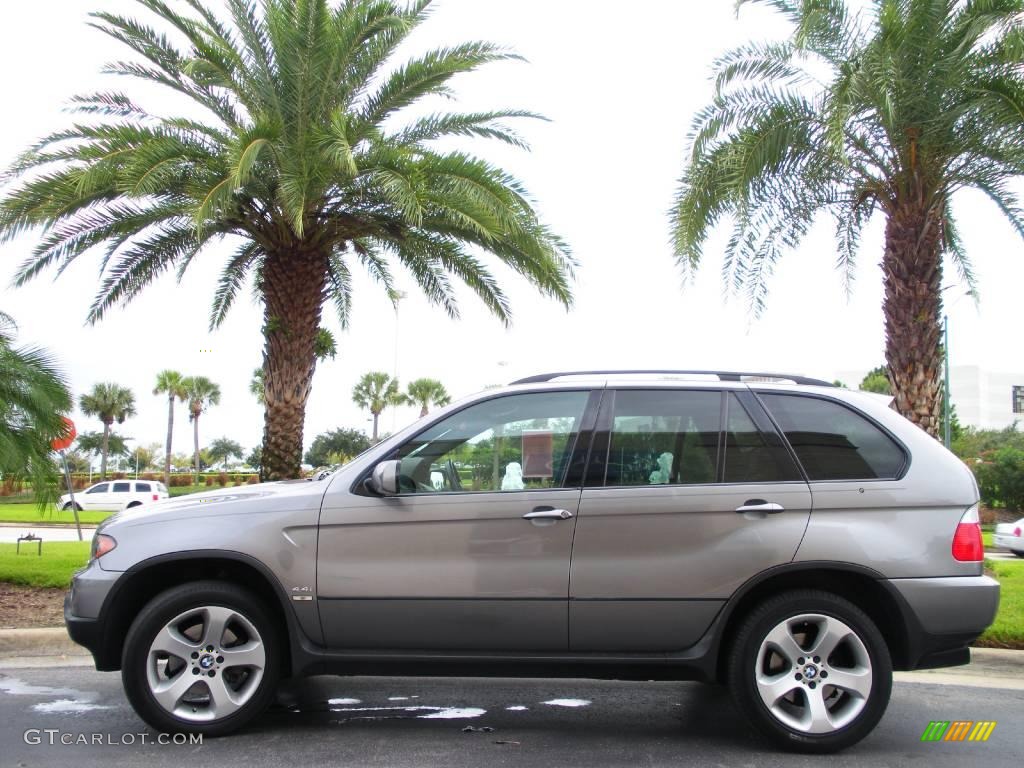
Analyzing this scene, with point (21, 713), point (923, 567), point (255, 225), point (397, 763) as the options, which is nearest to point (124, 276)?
point (255, 225)

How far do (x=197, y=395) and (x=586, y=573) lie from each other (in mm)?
65814

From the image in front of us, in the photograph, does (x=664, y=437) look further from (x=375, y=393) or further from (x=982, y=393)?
(x=982, y=393)

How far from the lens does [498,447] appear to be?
477 centimetres

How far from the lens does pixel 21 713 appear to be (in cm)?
513

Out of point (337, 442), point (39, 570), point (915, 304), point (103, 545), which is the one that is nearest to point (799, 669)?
point (103, 545)

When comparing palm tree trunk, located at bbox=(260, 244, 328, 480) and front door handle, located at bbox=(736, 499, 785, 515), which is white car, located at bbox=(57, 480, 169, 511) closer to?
palm tree trunk, located at bbox=(260, 244, 328, 480)

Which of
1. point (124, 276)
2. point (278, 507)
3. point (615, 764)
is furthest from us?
point (124, 276)

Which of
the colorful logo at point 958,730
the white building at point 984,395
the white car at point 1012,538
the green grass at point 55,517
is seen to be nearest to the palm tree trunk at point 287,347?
the colorful logo at point 958,730

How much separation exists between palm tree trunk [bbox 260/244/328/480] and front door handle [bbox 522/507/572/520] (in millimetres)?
8077

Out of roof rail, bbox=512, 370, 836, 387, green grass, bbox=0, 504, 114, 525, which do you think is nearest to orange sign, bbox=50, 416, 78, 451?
roof rail, bbox=512, 370, 836, 387

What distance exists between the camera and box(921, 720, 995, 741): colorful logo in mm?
4820

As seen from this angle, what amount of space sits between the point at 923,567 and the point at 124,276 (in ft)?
37.6

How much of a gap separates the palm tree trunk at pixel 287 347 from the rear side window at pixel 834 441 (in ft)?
27.3

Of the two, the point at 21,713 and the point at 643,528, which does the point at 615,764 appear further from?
the point at 21,713
